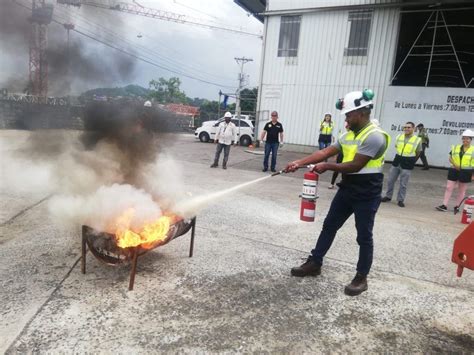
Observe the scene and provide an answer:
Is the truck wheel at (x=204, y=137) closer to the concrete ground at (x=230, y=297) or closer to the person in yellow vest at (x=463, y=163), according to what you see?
the person in yellow vest at (x=463, y=163)

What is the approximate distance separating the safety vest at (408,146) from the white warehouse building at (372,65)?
752 centimetres

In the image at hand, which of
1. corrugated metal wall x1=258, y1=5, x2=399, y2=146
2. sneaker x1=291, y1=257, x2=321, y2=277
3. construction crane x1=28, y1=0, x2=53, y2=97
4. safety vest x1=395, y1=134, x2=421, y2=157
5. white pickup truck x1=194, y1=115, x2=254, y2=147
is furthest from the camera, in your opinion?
white pickup truck x1=194, y1=115, x2=254, y2=147

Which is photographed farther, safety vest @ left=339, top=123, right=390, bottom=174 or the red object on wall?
safety vest @ left=339, top=123, right=390, bottom=174

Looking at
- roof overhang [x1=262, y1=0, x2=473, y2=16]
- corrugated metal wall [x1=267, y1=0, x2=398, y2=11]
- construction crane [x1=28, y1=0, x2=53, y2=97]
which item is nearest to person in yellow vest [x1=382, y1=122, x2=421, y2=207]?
construction crane [x1=28, y1=0, x2=53, y2=97]

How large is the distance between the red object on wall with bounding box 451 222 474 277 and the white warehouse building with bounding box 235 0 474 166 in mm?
12405

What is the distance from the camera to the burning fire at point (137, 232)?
309cm

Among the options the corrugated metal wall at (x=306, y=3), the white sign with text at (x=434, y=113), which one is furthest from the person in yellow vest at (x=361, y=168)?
the corrugated metal wall at (x=306, y=3)

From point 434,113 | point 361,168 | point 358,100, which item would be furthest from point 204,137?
point 361,168

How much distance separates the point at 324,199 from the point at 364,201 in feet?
13.7

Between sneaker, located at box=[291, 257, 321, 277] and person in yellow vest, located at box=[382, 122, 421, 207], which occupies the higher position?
person in yellow vest, located at box=[382, 122, 421, 207]

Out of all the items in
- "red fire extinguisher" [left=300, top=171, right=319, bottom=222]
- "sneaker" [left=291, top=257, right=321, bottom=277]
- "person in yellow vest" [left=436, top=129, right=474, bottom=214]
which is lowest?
"sneaker" [left=291, top=257, right=321, bottom=277]

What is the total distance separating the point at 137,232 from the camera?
3148mm

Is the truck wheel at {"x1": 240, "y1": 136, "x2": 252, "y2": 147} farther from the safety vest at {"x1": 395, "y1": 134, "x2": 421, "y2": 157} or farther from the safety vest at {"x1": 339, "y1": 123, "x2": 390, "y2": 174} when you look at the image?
the safety vest at {"x1": 339, "y1": 123, "x2": 390, "y2": 174}

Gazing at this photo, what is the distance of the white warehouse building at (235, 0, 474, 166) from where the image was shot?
13.4 m
